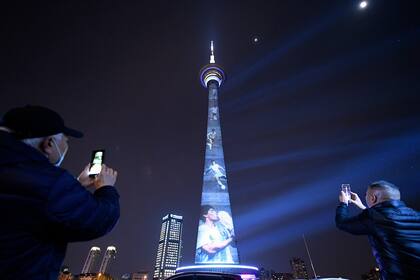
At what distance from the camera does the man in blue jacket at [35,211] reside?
1.47 metres

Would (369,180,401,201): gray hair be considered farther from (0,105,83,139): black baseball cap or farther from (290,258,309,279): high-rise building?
(290,258,309,279): high-rise building

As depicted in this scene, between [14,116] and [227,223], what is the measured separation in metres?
46.0

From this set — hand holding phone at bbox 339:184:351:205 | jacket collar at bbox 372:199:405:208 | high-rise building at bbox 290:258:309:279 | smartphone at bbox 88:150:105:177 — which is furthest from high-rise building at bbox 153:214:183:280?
jacket collar at bbox 372:199:405:208

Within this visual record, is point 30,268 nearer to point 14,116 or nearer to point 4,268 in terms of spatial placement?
point 4,268

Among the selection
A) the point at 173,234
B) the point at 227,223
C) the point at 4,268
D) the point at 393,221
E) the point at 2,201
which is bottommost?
the point at 4,268

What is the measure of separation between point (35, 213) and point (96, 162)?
1375mm

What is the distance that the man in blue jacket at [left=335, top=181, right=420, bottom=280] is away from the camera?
2676 mm

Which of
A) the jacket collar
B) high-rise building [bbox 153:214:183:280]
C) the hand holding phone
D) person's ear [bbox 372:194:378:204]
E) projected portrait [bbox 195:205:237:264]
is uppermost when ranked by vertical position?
high-rise building [bbox 153:214:183:280]

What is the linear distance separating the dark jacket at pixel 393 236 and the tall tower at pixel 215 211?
132 ft

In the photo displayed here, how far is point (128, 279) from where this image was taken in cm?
13562

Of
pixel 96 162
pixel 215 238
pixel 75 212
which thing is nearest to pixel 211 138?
pixel 215 238

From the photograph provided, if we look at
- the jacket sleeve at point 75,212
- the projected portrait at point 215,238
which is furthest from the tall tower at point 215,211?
the jacket sleeve at point 75,212

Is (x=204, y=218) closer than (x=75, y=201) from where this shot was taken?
No

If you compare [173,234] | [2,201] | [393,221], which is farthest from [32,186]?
[173,234]
